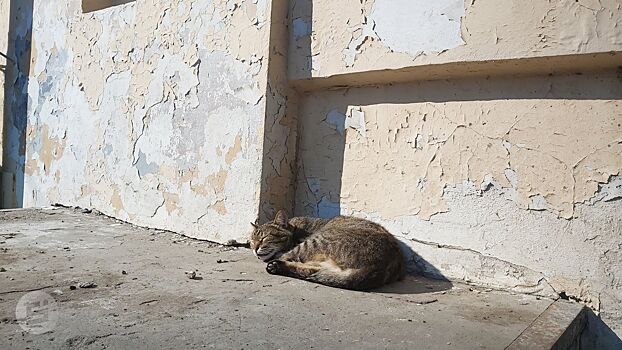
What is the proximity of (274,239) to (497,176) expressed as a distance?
4.61 feet

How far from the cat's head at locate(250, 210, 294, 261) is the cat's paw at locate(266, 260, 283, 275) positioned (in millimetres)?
240

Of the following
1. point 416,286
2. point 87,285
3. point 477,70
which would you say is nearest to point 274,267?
point 416,286

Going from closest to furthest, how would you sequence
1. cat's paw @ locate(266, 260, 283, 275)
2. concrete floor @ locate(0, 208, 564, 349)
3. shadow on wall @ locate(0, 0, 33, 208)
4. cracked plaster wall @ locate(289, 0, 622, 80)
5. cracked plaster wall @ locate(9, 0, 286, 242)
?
concrete floor @ locate(0, 208, 564, 349), cracked plaster wall @ locate(289, 0, 622, 80), cat's paw @ locate(266, 260, 283, 275), cracked plaster wall @ locate(9, 0, 286, 242), shadow on wall @ locate(0, 0, 33, 208)

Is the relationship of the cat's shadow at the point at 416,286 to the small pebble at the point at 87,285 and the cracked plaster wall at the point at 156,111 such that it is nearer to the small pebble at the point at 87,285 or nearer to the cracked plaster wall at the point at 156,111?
the cracked plaster wall at the point at 156,111

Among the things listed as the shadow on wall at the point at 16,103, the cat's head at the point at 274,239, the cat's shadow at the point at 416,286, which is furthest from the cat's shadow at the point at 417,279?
the shadow on wall at the point at 16,103

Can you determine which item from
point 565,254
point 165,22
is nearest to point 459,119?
point 565,254

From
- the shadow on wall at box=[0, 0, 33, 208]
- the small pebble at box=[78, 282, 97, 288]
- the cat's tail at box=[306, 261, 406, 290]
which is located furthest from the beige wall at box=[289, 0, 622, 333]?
the shadow on wall at box=[0, 0, 33, 208]

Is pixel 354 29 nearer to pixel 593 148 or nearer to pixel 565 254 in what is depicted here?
pixel 593 148

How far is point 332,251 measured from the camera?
2.96 metres

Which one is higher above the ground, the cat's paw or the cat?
the cat

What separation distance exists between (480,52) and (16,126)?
19.1 feet

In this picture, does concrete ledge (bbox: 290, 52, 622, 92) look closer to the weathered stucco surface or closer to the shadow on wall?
the weathered stucco surface

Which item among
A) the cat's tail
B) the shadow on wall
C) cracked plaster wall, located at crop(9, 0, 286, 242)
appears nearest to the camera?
the cat's tail

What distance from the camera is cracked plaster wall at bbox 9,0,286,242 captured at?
152 inches
